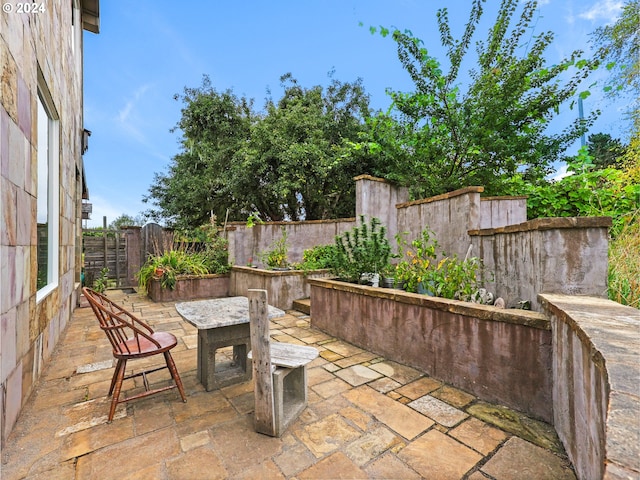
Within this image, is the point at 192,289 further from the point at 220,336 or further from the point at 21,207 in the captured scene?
the point at 21,207

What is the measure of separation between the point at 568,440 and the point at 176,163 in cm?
1162

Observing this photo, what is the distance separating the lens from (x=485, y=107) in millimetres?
4629

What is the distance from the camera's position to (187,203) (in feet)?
30.2

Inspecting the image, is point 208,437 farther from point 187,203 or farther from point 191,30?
point 191,30

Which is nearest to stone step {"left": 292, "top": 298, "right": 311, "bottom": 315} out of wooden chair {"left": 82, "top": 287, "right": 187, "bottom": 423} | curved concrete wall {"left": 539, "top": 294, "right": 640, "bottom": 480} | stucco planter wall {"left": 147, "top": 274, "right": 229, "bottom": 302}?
stucco planter wall {"left": 147, "top": 274, "right": 229, "bottom": 302}

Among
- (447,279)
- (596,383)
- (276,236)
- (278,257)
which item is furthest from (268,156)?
(596,383)

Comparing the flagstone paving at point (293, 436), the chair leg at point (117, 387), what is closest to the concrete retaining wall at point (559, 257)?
the flagstone paving at point (293, 436)

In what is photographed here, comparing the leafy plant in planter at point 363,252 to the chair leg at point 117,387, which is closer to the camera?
the chair leg at point 117,387

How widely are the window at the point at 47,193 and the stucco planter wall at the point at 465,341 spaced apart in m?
2.91

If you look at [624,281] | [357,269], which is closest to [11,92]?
[357,269]

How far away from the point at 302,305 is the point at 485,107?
4.39 metres

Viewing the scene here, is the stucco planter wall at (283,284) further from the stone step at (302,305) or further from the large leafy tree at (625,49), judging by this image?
the large leafy tree at (625,49)

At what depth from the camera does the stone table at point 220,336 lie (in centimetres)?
210

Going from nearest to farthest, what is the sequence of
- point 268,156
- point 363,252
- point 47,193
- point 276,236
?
point 47,193 < point 363,252 < point 276,236 < point 268,156
